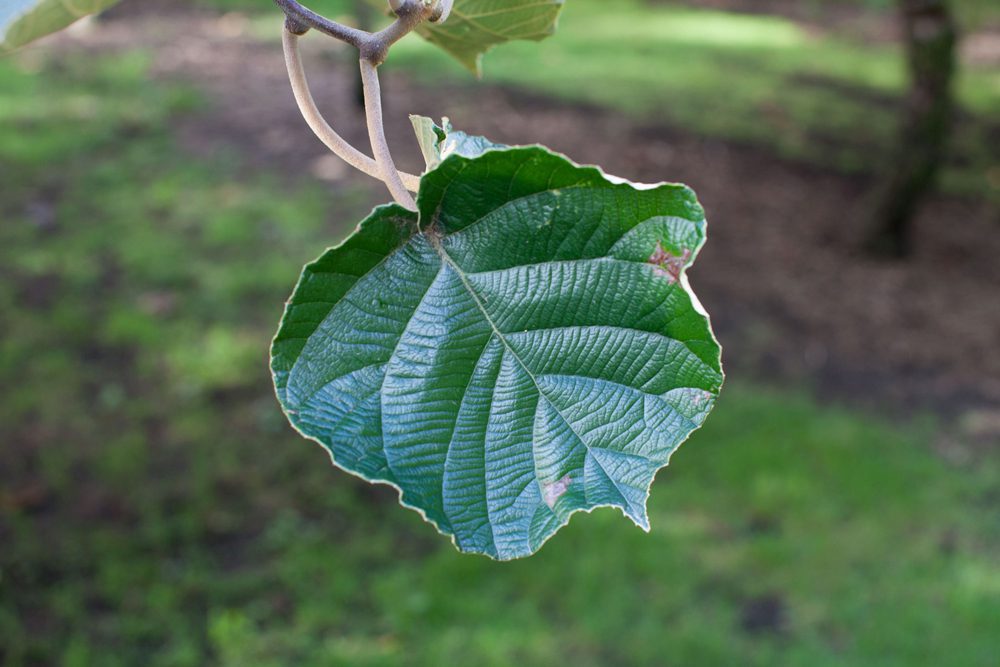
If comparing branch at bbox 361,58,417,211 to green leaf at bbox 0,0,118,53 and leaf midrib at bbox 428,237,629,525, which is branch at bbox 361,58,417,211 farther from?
green leaf at bbox 0,0,118,53

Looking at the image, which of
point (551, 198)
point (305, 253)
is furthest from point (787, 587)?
point (551, 198)

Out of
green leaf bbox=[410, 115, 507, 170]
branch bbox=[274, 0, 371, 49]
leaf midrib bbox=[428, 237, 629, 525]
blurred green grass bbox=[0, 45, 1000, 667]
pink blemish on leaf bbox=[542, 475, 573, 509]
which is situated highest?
branch bbox=[274, 0, 371, 49]

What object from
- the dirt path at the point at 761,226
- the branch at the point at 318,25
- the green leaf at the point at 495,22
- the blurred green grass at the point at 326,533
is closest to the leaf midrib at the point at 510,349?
the branch at the point at 318,25

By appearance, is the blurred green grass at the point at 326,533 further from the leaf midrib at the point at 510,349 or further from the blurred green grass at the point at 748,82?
the blurred green grass at the point at 748,82

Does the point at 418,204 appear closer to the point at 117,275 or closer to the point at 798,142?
the point at 117,275

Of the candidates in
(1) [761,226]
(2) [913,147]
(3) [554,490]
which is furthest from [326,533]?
(2) [913,147]

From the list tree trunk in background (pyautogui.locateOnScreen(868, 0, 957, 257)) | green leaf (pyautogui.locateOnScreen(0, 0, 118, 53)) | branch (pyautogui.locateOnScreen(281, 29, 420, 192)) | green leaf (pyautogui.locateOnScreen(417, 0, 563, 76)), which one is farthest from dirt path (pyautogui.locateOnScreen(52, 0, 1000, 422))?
branch (pyautogui.locateOnScreen(281, 29, 420, 192))

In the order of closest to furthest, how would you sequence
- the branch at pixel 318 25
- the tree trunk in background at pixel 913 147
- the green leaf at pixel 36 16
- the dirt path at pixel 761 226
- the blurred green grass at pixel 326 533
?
the branch at pixel 318 25 → the green leaf at pixel 36 16 → the blurred green grass at pixel 326 533 → the dirt path at pixel 761 226 → the tree trunk in background at pixel 913 147

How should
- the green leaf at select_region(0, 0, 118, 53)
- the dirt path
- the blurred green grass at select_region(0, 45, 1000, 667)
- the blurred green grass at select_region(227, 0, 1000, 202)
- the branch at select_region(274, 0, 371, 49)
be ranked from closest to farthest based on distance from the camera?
the branch at select_region(274, 0, 371, 49) → the green leaf at select_region(0, 0, 118, 53) → the blurred green grass at select_region(0, 45, 1000, 667) → the dirt path → the blurred green grass at select_region(227, 0, 1000, 202)
